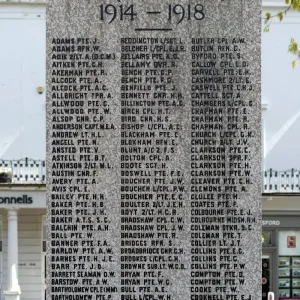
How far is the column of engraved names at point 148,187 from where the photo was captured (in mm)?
9070

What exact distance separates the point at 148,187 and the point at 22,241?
73.3ft

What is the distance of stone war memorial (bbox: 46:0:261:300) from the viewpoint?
908cm

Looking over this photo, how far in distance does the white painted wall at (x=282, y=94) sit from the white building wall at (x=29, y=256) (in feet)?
20.7

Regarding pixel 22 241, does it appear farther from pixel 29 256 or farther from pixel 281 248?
pixel 281 248

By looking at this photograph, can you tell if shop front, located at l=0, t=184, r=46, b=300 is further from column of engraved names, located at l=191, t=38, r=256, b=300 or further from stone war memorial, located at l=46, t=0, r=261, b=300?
column of engraved names, located at l=191, t=38, r=256, b=300

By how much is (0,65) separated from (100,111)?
22.8m

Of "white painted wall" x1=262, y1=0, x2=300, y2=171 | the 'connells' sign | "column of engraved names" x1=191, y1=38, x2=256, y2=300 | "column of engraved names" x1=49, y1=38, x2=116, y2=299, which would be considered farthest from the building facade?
"column of engraved names" x1=191, y1=38, x2=256, y2=300

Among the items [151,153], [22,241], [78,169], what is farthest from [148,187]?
[22,241]

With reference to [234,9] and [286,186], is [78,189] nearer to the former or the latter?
[234,9]

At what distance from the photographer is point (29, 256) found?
30922 mm

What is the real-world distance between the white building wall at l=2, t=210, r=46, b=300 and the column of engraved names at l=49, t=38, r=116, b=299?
852 inches

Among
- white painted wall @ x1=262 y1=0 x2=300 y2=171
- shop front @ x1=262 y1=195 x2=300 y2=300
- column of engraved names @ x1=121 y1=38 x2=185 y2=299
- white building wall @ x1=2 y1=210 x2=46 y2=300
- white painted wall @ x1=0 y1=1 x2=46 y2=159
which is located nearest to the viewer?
column of engraved names @ x1=121 y1=38 x2=185 y2=299

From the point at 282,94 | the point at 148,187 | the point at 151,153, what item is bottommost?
the point at 148,187

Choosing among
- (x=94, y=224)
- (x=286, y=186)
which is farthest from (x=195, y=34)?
(x=286, y=186)
